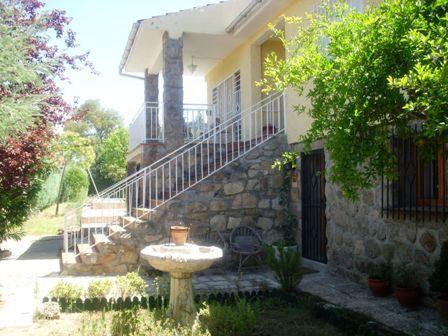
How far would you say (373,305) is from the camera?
18.6 ft

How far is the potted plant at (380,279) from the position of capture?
5969 mm

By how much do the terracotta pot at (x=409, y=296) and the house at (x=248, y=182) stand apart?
1.06 ft

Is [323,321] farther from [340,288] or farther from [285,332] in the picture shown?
[340,288]

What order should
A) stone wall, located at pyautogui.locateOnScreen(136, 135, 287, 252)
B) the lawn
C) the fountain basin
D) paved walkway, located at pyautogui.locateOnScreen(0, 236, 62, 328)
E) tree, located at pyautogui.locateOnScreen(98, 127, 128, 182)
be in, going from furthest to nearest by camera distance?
tree, located at pyautogui.locateOnScreen(98, 127, 128, 182) < stone wall, located at pyautogui.locateOnScreen(136, 135, 287, 252) < paved walkway, located at pyautogui.locateOnScreen(0, 236, 62, 328) < the fountain basin < the lawn

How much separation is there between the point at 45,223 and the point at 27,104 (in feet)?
42.8

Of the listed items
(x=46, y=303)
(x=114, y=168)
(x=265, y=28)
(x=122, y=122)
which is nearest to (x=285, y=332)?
(x=46, y=303)

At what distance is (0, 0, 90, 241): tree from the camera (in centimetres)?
468

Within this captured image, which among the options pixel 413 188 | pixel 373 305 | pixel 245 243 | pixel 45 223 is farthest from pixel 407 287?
pixel 45 223

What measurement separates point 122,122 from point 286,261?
129 feet

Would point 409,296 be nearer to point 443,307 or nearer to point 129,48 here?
point 443,307

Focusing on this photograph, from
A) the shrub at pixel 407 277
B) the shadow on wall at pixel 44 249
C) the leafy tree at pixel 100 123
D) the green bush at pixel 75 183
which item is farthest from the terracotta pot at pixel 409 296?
the leafy tree at pixel 100 123

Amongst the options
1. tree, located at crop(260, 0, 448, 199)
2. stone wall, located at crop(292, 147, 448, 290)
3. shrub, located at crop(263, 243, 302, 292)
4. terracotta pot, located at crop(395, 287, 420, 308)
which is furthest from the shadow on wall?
tree, located at crop(260, 0, 448, 199)

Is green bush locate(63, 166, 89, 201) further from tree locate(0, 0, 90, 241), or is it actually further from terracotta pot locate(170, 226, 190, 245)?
terracotta pot locate(170, 226, 190, 245)

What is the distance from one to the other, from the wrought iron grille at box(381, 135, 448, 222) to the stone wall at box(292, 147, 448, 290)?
0.45 ft
